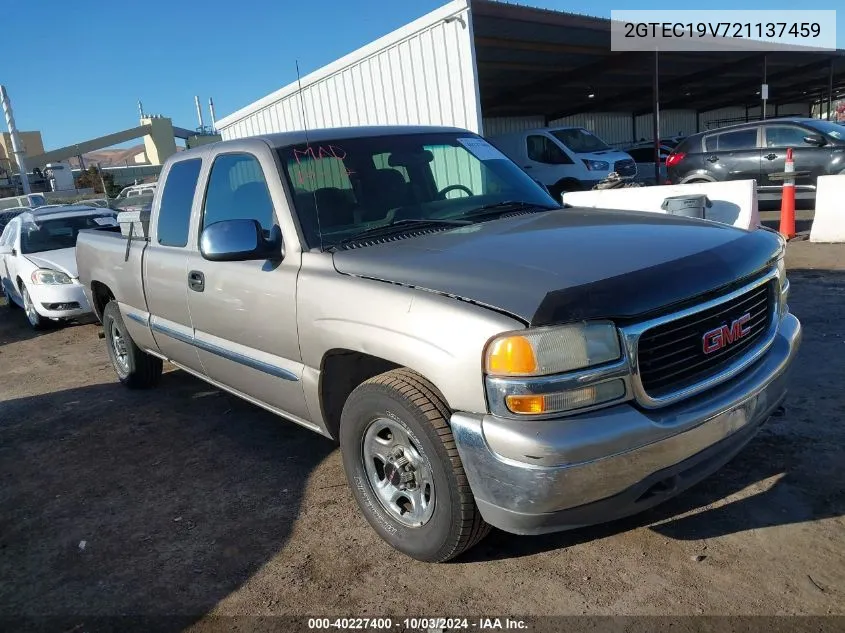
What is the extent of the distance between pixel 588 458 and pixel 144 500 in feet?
8.63

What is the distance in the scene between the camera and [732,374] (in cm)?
249

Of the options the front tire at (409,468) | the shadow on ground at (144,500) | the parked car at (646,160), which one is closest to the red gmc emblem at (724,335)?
the front tire at (409,468)

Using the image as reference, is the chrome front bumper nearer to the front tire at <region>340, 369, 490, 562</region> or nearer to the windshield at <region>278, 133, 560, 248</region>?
the front tire at <region>340, 369, 490, 562</region>

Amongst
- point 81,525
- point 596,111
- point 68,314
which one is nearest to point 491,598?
point 81,525

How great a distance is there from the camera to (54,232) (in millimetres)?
9203

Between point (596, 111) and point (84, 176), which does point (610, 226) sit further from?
point (84, 176)

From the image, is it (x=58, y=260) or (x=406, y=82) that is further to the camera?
(x=406, y=82)

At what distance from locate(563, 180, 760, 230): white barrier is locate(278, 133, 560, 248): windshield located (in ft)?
12.9

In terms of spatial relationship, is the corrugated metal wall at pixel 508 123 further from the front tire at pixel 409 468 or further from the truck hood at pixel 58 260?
the front tire at pixel 409 468

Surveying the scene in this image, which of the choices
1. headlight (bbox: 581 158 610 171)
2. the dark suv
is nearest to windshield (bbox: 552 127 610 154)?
headlight (bbox: 581 158 610 171)

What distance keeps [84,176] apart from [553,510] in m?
59.8

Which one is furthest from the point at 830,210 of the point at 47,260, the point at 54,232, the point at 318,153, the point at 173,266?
the point at 54,232

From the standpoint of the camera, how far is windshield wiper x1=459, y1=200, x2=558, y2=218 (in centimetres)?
346

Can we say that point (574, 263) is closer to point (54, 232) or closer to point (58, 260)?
point (58, 260)
